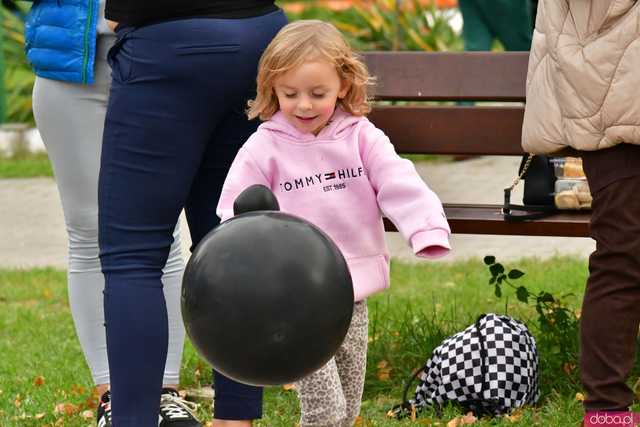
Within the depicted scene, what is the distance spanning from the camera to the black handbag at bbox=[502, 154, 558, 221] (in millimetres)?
4344

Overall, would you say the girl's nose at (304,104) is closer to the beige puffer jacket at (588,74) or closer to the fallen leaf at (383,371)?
the beige puffer jacket at (588,74)

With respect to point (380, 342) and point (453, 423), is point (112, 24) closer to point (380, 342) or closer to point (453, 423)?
point (453, 423)

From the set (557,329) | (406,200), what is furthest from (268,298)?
(557,329)

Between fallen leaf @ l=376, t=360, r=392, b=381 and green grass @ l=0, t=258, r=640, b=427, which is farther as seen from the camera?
fallen leaf @ l=376, t=360, r=392, b=381

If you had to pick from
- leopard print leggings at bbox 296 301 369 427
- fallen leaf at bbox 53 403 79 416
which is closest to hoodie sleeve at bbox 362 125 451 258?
leopard print leggings at bbox 296 301 369 427

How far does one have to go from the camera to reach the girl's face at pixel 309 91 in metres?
3.32

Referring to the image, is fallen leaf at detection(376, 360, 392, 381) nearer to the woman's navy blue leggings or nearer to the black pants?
the black pants

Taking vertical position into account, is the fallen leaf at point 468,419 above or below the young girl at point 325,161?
below

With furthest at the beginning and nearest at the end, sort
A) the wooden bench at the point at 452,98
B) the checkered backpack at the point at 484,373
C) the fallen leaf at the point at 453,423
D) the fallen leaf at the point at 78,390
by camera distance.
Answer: the fallen leaf at the point at 78,390
the wooden bench at the point at 452,98
the checkered backpack at the point at 484,373
the fallen leaf at the point at 453,423

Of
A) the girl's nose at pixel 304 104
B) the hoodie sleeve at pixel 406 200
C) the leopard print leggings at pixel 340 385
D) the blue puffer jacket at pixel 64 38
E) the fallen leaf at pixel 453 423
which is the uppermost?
the blue puffer jacket at pixel 64 38

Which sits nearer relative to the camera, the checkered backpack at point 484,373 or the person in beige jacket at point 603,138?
the person in beige jacket at point 603,138

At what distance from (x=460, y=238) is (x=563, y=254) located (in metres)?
0.74

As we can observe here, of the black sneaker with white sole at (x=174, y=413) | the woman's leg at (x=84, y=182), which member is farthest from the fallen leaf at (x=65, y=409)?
the black sneaker with white sole at (x=174, y=413)

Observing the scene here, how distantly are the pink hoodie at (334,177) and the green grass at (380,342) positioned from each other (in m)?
0.97
